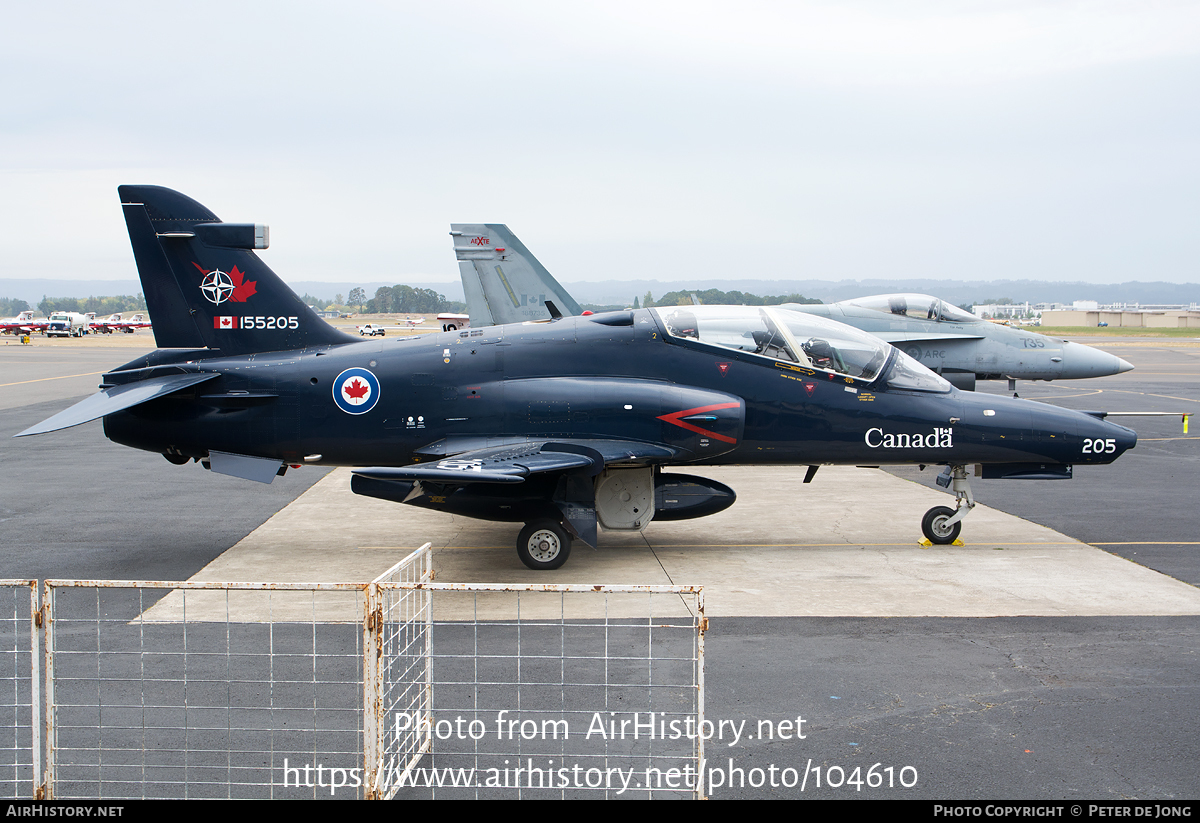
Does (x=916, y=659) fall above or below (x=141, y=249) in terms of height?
below

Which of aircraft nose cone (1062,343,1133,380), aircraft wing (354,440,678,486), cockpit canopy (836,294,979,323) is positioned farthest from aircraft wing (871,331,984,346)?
aircraft wing (354,440,678,486)

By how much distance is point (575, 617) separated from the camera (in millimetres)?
8305

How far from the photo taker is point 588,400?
404 inches

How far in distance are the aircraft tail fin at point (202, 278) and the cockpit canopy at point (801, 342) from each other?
4743mm

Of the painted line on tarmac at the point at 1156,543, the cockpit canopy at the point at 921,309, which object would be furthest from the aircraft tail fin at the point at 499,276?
the painted line on tarmac at the point at 1156,543

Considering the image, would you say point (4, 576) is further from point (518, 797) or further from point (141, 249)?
point (518, 797)

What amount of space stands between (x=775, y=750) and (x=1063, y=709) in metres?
2.18

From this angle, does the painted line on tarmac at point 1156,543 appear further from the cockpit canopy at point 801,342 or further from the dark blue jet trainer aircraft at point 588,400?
the cockpit canopy at point 801,342

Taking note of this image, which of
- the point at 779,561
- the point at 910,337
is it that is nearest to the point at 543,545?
the point at 779,561

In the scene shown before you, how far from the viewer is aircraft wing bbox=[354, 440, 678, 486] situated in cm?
900

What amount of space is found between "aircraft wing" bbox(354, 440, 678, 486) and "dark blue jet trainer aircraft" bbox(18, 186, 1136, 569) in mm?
158

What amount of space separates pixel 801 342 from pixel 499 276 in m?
12.4

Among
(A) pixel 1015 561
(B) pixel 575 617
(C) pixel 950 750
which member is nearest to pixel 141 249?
(B) pixel 575 617

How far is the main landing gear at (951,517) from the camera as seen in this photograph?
36.3ft
